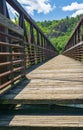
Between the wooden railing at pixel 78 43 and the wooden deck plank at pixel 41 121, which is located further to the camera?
the wooden railing at pixel 78 43

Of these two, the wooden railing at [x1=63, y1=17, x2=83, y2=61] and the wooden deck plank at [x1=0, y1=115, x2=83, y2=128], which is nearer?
the wooden deck plank at [x1=0, y1=115, x2=83, y2=128]

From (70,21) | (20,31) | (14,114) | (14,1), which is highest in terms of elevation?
(70,21)

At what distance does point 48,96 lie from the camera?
4023 mm

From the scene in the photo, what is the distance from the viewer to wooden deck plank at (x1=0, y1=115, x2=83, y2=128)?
3216 millimetres

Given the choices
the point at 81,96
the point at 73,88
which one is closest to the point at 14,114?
→ the point at 81,96

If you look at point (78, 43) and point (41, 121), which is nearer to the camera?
point (41, 121)

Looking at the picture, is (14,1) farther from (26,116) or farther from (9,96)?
(26,116)

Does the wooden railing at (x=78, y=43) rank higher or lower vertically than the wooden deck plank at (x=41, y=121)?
higher

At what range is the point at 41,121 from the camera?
334cm

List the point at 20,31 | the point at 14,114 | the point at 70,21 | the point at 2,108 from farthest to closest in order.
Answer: the point at 70,21
the point at 20,31
the point at 2,108
the point at 14,114

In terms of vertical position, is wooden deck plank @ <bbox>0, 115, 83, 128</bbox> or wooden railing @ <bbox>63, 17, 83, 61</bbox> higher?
wooden railing @ <bbox>63, 17, 83, 61</bbox>

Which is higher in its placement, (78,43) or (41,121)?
(78,43)

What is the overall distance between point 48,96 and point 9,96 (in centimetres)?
55

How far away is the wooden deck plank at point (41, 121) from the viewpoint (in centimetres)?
322
